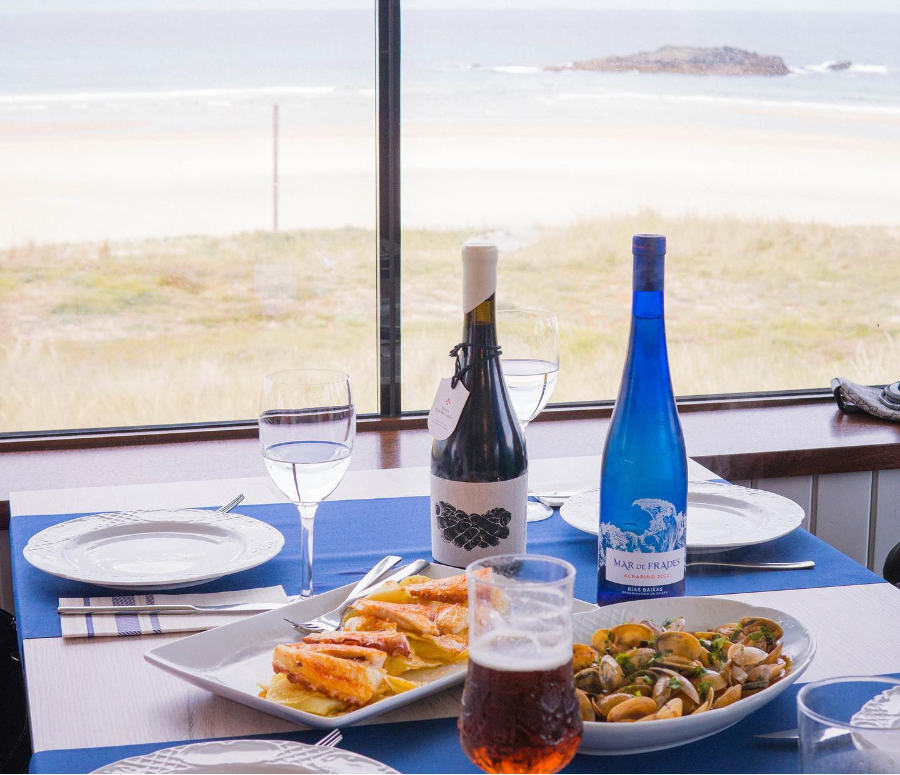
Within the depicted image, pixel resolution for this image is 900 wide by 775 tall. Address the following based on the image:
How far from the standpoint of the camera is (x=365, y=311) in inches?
84.4

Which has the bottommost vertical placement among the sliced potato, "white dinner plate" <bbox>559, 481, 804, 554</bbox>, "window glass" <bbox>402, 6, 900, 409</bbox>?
the sliced potato

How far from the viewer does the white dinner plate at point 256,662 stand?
Result: 2.39 feet

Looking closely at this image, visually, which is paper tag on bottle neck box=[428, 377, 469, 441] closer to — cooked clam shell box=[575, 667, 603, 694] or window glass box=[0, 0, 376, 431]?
cooked clam shell box=[575, 667, 603, 694]

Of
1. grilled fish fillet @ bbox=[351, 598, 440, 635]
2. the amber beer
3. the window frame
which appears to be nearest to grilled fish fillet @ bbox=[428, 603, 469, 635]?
grilled fish fillet @ bbox=[351, 598, 440, 635]

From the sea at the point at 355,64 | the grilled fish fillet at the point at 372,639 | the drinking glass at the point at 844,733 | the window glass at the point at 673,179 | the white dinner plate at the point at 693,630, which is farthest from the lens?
the window glass at the point at 673,179

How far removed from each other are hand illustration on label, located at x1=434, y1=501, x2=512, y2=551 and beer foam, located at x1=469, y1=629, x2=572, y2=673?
0.40 metres

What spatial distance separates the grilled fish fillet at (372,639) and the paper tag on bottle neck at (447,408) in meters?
0.24

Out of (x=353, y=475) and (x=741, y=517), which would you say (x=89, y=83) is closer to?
(x=353, y=475)

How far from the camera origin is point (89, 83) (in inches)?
79.0

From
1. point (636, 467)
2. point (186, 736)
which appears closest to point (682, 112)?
point (636, 467)

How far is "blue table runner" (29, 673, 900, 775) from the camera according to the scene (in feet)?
2.26

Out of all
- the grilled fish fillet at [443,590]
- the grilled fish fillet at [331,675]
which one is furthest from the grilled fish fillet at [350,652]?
the grilled fish fillet at [443,590]

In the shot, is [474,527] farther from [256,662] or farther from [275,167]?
[275,167]

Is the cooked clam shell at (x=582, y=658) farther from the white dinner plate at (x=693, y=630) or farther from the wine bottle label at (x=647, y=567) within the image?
the wine bottle label at (x=647, y=567)
